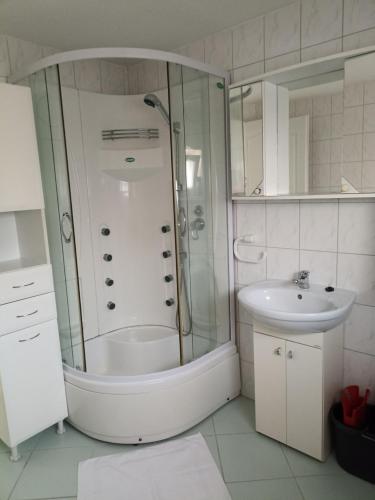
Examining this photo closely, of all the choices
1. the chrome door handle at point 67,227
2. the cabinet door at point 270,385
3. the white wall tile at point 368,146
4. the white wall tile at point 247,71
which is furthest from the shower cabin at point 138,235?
the white wall tile at point 368,146

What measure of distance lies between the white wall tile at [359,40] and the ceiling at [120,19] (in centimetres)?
42

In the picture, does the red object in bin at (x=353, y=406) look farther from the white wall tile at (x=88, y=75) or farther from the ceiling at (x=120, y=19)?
the white wall tile at (x=88, y=75)

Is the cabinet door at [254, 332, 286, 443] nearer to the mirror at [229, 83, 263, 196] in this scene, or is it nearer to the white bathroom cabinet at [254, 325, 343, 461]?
the white bathroom cabinet at [254, 325, 343, 461]

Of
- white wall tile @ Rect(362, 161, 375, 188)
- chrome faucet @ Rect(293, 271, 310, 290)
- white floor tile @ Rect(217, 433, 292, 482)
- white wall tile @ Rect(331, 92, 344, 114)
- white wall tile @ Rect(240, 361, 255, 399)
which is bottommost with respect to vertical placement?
white floor tile @ Rect(217, 433, 292, 482)

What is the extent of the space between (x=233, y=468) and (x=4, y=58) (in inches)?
107

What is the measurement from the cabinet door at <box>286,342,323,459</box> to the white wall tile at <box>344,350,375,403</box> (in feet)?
0.98

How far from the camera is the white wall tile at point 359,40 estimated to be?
70.5 inches

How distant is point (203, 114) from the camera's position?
2246 mm

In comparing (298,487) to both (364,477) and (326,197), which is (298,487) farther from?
(326,197)

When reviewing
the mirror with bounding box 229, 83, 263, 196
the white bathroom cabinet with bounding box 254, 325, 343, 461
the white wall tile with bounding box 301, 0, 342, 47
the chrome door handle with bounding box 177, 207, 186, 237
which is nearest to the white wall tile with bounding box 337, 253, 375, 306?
the white bathroom cabinet with bounding box 254, 325, 343, 461

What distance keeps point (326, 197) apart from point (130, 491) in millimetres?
1780

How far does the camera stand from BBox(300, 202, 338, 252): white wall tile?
6.69ft

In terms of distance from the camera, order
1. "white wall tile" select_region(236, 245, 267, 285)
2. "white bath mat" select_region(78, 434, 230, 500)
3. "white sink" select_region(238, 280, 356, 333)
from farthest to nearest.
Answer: "white wall tile" select_region(236, 245, 267, 285), "white bath mat" select_region(78, 434, 230, 500), "white sink" select_region(238, 280, 356, 333)

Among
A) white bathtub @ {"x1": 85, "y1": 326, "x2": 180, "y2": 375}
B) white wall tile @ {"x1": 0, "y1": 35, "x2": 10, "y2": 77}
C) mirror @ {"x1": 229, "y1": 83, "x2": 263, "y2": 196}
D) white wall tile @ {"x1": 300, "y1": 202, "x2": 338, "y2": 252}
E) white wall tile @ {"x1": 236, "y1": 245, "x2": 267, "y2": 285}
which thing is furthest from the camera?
white bathtub @ {"x1": 85, "y1": 326, "x2": 180, "y2": 375}
